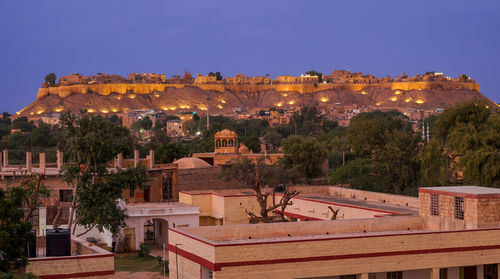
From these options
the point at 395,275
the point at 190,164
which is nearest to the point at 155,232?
the point at 395,275

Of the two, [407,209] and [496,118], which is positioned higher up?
[496,118]

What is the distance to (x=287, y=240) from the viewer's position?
64.2 ft

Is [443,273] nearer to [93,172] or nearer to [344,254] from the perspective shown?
[344,254]

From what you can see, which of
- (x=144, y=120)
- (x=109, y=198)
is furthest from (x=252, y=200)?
(x=144, y=120)

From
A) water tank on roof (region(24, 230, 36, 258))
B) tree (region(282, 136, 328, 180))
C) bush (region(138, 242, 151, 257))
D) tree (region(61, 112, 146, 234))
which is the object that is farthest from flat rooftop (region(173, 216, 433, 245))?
tree (region(282, 136, 328, 180))

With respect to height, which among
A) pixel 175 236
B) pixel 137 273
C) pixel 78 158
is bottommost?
pixel 137 273

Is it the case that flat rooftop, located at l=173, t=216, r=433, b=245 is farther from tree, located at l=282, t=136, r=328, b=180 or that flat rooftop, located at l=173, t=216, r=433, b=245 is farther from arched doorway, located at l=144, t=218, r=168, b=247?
tree, located at l=282, t=136, r=328, b=180

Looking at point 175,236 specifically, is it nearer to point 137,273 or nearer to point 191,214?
point 137,273

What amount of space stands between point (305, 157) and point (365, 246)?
39517mm

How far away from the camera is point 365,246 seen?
20.2 meters

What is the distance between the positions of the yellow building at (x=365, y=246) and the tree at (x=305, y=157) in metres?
35.4

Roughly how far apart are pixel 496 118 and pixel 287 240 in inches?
1063

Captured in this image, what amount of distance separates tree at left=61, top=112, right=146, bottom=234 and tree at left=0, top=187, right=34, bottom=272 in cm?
993

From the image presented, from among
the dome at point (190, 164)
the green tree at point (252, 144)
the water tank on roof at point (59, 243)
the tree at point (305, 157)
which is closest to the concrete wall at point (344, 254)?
the water tank on roof at point (59, 243)
